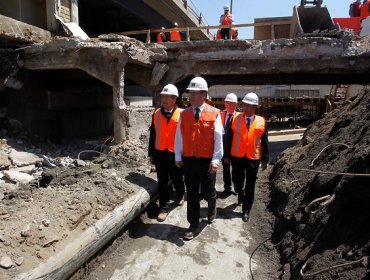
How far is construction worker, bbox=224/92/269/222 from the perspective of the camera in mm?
4926

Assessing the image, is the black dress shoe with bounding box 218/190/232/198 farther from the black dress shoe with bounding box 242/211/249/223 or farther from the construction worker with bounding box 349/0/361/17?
the construction worker with bounding box 349/0/361/17

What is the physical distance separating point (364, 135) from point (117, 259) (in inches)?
136

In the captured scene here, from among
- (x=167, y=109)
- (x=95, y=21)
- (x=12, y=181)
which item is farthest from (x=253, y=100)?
(x=95, y=21)

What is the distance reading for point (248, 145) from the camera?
4.93m

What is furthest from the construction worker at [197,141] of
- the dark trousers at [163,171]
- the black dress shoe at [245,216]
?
Answer: the black dress shoe at [245,216]

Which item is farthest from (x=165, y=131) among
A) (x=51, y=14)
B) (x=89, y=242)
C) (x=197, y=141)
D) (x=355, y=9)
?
(x=355, y=9)

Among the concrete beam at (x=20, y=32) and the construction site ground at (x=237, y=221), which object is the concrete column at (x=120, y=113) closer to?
the construction site ground at (x=237, y=221)

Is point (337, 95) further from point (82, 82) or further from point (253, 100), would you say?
point (253, 100)

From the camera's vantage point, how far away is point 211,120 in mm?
4340

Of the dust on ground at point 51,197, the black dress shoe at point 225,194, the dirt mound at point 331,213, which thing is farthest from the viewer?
the black dress shoe at point 225,194

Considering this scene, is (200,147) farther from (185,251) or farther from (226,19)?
(226,19)

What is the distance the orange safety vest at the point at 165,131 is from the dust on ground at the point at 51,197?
815 millimetres

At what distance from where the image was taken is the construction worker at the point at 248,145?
16.2ft

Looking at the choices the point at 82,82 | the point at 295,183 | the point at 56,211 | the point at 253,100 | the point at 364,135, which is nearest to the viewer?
the point at 56,211
